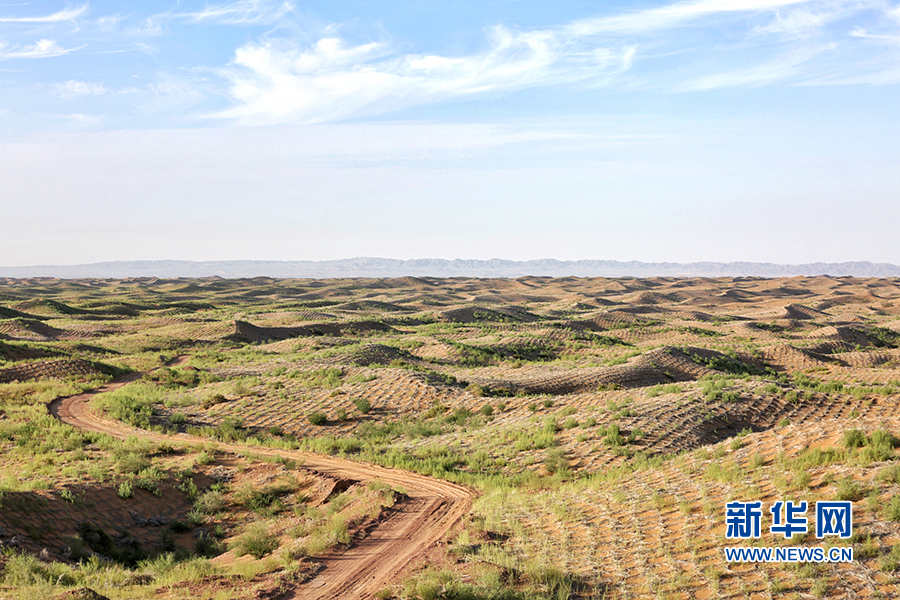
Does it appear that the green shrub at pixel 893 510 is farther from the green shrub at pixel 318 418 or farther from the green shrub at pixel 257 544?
the green shrub at pixel 318 418

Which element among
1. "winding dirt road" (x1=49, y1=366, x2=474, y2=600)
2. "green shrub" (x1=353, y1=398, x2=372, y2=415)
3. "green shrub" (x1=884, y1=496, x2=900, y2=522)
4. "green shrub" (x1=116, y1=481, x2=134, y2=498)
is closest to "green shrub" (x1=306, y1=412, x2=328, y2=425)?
"green shrub" (x1=353, y1=398, x2=372, y2=415)

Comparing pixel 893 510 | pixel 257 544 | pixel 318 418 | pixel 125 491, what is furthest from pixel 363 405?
pixel 893 510

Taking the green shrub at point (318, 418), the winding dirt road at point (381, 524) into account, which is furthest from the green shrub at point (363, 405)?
the winding dirt road at point (381, 524)

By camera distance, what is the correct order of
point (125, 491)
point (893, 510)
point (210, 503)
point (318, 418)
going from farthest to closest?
point (318, 418), point (210, 503), point (125, 491), point (893, 510)

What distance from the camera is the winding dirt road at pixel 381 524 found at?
900 cm

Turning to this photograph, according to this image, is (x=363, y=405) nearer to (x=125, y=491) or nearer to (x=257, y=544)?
(x=125, y=491)

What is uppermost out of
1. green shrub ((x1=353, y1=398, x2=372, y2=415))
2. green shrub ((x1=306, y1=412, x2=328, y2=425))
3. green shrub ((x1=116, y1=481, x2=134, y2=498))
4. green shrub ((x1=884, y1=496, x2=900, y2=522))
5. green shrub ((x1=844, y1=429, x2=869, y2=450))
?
green shrub ((x1=844, y1=429, x2=869, y2=450))

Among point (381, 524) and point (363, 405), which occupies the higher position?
point (381, 524)

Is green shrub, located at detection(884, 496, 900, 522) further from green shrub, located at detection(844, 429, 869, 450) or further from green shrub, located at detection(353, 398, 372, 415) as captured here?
green shrub, located at detection(353, 398, 372, 415)

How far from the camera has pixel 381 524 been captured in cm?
1170

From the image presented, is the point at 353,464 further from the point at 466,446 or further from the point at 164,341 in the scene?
the point at 164,341

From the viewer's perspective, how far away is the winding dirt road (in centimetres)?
900

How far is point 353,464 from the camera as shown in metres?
17.2

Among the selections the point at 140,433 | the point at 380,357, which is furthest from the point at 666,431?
the point at 380,357
